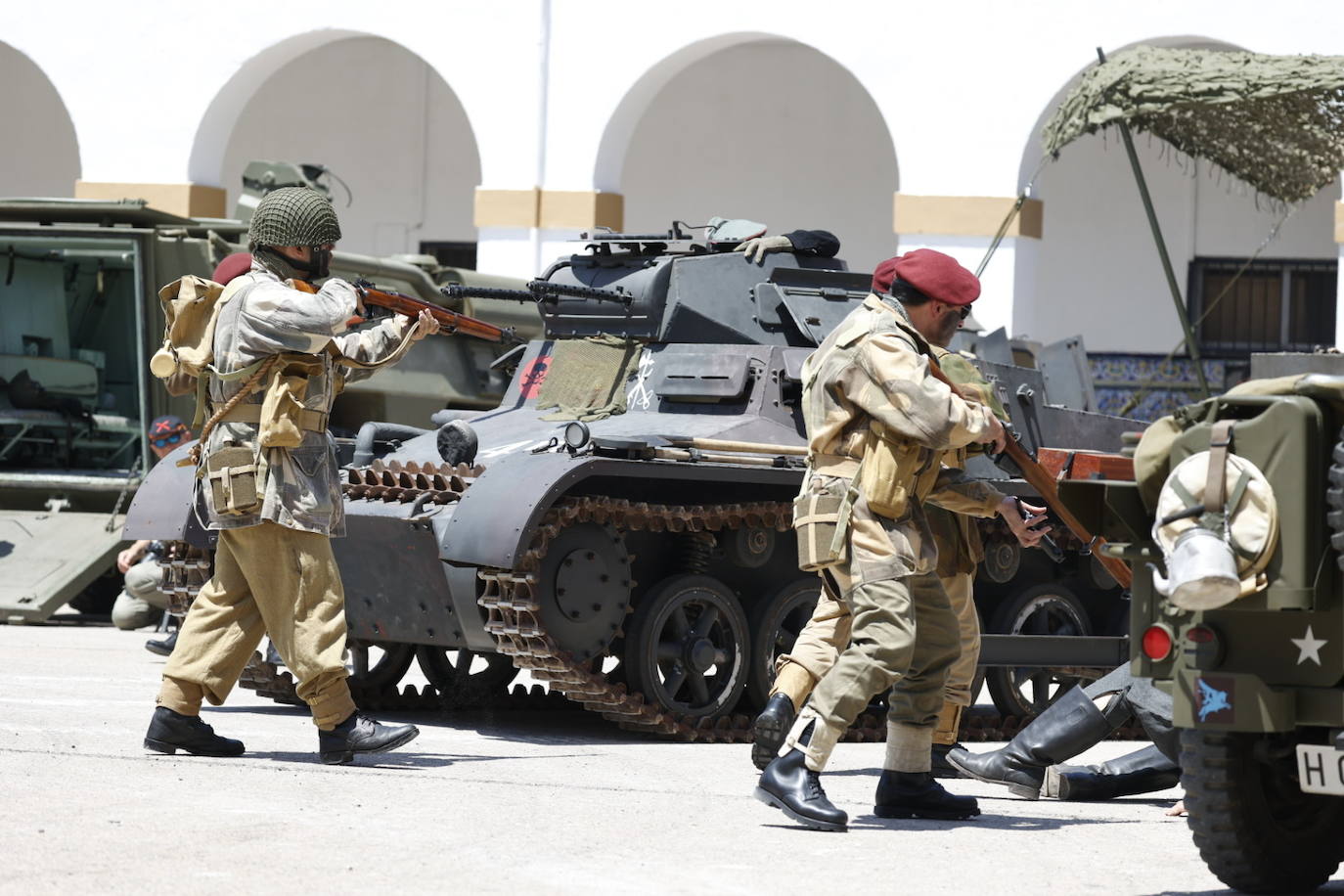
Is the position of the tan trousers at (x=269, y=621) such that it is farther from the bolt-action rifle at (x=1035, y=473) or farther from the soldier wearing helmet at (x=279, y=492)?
the bolt-action rifle at (x=1035, y=473)

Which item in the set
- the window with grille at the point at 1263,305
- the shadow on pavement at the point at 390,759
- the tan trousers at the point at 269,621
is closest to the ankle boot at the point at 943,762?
the shadow on pavement at the point at 390,759

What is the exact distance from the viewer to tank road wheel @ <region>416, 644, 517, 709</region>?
10.5m

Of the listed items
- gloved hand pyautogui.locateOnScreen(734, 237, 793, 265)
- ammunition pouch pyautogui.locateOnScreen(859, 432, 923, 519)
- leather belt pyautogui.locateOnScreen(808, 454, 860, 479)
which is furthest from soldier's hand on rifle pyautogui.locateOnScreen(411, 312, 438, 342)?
gloved hand pyautogui.locateOnScreen(734, 237, 793, 265)

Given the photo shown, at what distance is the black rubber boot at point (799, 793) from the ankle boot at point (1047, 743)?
1297 mm

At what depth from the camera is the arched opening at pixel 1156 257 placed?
1906 centimetres

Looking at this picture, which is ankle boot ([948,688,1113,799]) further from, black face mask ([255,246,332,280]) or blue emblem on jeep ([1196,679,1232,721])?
black face mask ([255,246,332,280])

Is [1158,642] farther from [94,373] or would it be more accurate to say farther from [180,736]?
[94,373]

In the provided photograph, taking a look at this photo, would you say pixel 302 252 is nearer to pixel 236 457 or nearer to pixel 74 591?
pixel 236 457

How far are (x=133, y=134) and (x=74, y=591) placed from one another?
5.89 m

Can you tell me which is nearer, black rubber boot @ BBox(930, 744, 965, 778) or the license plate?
the license plate

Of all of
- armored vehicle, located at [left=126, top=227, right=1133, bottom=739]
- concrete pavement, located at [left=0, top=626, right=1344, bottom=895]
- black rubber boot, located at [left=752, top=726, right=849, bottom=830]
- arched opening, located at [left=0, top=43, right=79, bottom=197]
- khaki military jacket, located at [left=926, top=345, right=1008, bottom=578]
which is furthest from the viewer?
arched opening, located at [left=0, top=43, right=79, bottom=197]

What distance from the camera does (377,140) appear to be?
21953 mm

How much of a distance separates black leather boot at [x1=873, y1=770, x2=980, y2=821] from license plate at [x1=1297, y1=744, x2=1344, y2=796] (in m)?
1.76

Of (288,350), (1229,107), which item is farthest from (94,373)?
(288,350)
